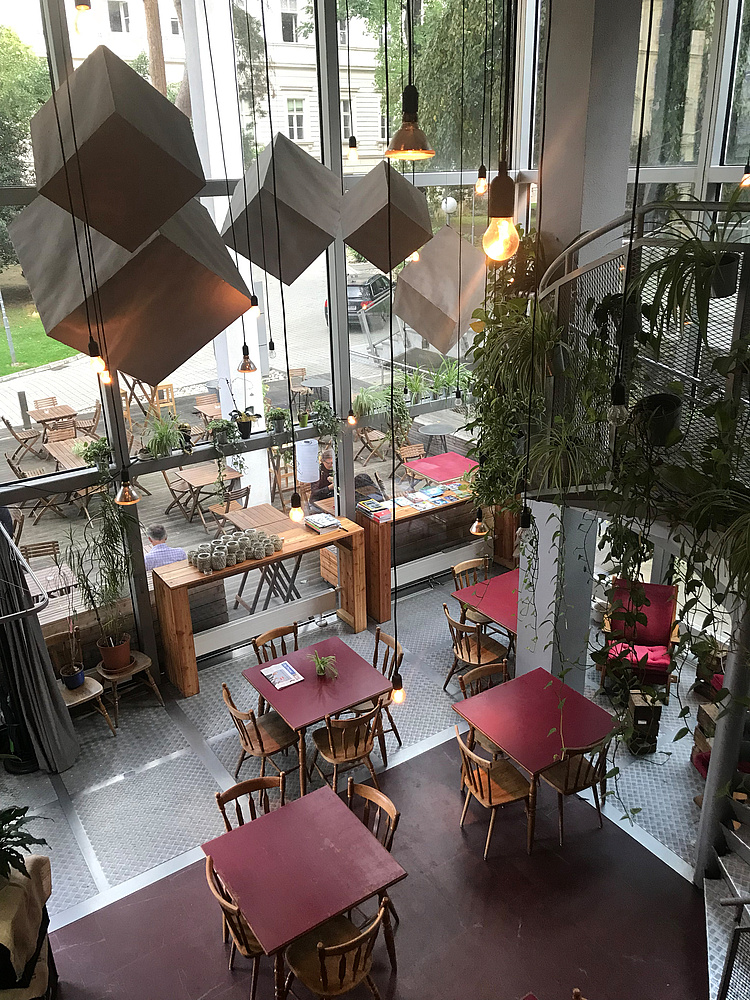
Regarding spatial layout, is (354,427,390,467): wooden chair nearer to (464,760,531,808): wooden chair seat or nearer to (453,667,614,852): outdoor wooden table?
(453,667,614,852): outdoor wooden table

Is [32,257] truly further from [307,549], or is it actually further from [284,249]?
[307,549]

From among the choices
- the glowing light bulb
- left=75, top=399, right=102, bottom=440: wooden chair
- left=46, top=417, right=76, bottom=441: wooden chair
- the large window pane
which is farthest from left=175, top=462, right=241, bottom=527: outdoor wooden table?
the large window pane

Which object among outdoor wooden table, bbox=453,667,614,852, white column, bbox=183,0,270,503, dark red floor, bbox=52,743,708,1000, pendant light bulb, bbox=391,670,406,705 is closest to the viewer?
dark red floor, bbox=52,743,708,1000

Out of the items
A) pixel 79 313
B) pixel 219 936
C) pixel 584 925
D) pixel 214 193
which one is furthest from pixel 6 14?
pixel 584 925

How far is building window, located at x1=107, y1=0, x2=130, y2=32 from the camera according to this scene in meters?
6.58

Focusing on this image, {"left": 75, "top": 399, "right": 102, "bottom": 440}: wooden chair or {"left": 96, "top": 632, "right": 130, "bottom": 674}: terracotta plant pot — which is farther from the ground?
{"left": 75, "top": 399, "right": 102, "bottom": 440}: wooden chair

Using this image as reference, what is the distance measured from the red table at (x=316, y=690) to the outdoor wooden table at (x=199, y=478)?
1.84 metres

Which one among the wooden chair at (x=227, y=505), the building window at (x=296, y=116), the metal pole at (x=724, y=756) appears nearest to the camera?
the metal pole at (x=724, y=756)

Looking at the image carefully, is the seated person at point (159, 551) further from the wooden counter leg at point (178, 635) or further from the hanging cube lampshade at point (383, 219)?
the hanging cube lampshade at point (383, 219)

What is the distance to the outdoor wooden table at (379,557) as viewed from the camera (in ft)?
29.9

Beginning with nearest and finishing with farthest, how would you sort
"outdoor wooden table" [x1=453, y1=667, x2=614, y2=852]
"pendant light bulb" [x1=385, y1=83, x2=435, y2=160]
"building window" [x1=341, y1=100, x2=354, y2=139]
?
"pendant light bulb" [x1=385, y1=83, x2=435, y2=160] < "outdoor wooden table" [x1=453, y1=667, x2=614, y2=852] < "building window" [x1=341, y1=100, x2=354, y2=139]

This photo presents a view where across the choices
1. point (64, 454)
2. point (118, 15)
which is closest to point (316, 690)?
point (64, 454)

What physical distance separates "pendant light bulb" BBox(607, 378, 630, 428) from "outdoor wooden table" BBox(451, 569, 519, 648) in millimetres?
3618

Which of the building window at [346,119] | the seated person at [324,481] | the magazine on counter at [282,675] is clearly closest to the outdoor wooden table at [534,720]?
the magazine on counter at [282,675]
